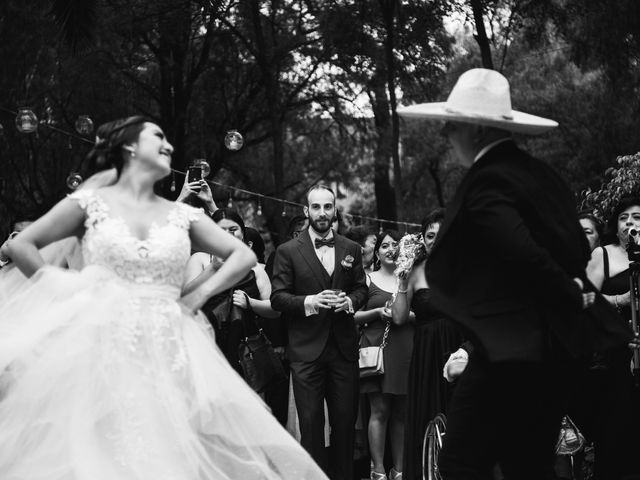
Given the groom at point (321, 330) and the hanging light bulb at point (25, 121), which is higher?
the hanging light bulb at point (25, 121)

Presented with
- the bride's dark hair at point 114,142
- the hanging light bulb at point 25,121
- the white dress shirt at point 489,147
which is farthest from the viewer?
the hanging light bulb at point 25,121

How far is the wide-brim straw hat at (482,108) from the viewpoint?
16.2ft

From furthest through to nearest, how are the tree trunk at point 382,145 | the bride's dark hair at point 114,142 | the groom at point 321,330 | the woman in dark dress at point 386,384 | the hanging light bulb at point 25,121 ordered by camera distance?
the tree trunk at point 382,145 → the hanging light bulb at point 25,121 → the woman in dark dress at point 386,384 → the groom at point 321,330 → the bride's dark hair at point 114,142

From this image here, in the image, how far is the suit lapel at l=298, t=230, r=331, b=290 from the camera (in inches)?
355

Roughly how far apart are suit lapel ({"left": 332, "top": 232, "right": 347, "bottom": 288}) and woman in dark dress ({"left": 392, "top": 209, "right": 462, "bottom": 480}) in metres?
0.71

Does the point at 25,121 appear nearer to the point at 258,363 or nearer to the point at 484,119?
the point at 258,363

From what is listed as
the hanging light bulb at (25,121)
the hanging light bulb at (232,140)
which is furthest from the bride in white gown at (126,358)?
the hanging light bulb at (25,121)

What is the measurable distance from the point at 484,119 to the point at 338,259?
4.32 metres

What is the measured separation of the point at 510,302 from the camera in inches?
182

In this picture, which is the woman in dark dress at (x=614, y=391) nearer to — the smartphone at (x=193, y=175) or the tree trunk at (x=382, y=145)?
the smartphone at (x=193, y=175)

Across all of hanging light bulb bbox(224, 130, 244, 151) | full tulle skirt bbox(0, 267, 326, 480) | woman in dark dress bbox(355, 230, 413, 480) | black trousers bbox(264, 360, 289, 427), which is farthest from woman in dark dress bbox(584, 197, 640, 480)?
hanging light bulb bbox(224, 130, 244, 151)

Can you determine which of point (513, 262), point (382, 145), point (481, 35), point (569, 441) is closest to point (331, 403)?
point (569, 441)

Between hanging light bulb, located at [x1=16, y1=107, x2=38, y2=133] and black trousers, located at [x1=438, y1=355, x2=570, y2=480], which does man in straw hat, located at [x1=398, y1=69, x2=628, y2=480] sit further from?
hanging light bulb, located at [x1=16, y1=107, x2=38, y2=133]

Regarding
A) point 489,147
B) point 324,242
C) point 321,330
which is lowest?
point 321,330
